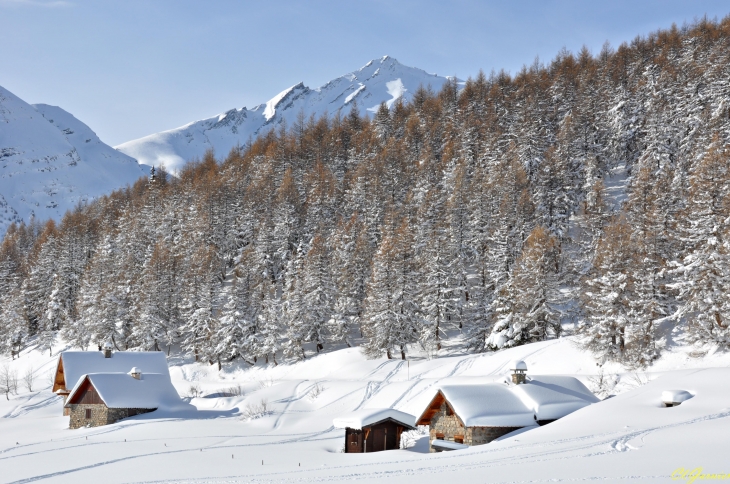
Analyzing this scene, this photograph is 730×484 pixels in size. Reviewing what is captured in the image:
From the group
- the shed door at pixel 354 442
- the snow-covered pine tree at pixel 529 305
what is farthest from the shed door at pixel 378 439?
the snow-covered pine tree at pixel 529 305

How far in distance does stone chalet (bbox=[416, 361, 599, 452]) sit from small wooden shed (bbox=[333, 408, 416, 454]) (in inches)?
59.2

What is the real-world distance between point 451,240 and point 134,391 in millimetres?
36260

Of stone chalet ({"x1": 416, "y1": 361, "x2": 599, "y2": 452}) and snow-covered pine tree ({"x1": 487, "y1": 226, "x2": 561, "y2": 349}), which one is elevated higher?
snow-covered pine tree ({"x1": 487, "y1": 226, "x2": 561, "y2": 349})

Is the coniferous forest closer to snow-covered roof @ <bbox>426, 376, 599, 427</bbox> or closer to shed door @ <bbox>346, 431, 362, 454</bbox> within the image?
snow-covered roof @ <bbox>426, 376, 599, 427</bbox>

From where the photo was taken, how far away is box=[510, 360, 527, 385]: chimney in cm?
2781

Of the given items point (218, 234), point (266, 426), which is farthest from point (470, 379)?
point (218, 234)

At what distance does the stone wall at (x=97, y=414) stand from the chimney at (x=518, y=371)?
95.0 feet

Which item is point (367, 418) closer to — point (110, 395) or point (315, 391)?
point (315, 391)

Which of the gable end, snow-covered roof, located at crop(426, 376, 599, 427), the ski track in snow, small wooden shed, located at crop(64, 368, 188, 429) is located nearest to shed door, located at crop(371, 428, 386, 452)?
the gable end

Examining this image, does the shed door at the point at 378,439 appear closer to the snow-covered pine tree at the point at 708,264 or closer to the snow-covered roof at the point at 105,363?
the snow-covered pine tree at the point at 708,264

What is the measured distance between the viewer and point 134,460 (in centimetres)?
2689

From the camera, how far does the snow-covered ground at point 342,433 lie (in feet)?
57.5

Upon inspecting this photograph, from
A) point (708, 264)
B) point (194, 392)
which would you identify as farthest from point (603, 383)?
point (194, 392)

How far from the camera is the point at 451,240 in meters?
63.1
